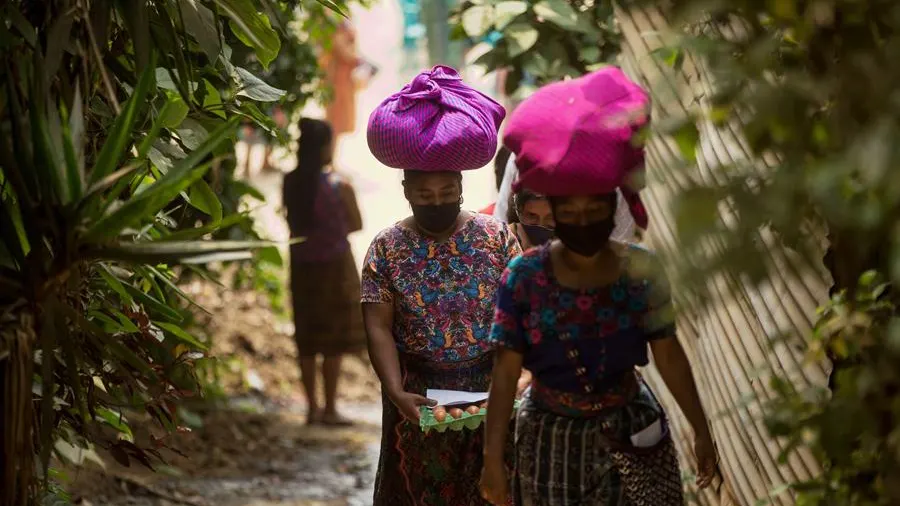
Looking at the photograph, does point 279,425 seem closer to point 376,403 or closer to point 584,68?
point 376,403

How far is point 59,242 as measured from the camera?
2.90 m

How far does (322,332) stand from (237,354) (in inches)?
57.9

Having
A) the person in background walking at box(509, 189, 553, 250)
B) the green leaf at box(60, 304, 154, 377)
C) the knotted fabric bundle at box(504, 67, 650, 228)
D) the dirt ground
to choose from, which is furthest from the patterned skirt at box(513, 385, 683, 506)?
the dirt ground

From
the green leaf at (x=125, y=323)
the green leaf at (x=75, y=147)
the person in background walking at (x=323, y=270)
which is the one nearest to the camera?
the green leaf at (x=75, y=147)

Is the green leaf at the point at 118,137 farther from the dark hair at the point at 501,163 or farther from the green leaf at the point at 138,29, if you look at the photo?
the dark hair at the point at 501,163

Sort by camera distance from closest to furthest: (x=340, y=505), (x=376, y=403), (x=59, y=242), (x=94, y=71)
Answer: (x=59, y=242) < (x=94, y=71) < (x=340, y=505) < (x=376, y=403)

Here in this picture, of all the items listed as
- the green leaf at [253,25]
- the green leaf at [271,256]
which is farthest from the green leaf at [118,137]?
the green leaf at [271,256]

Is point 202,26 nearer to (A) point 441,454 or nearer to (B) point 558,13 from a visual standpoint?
Result: (A) point 441,454

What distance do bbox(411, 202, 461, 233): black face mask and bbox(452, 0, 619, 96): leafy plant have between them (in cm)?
212

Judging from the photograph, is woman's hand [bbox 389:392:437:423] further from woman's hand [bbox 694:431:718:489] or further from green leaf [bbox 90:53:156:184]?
green leaf [bbox 90:53:156:184]

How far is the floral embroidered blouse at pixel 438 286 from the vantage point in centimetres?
405

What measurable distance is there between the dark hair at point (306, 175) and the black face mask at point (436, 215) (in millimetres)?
4043

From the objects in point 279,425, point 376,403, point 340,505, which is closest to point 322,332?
point 279,425

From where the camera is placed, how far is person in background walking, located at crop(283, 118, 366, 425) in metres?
8.21
